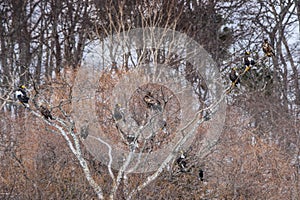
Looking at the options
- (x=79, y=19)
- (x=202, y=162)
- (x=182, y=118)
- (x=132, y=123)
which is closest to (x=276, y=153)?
(x=202, y=162)

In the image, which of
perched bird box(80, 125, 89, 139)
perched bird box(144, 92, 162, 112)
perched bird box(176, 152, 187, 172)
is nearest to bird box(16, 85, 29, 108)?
perched bird box(80, 125, 89, 139)

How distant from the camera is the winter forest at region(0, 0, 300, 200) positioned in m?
7.31

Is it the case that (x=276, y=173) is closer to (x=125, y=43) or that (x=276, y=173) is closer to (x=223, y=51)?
(x=125, y=43)

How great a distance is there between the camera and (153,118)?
740cm

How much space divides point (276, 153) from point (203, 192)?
1.54 m

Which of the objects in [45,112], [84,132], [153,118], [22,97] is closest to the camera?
[22,97]

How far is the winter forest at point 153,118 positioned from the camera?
7.31 m

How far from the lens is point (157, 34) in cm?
1116

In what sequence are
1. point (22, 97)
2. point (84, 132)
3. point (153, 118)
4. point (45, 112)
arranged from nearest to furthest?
point (22, 97), point (45, 112), point (153, 118), point (84, 132)

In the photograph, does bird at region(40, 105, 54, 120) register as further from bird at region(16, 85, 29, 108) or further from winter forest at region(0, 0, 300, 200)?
bird at region(16, 85, 29, 108)

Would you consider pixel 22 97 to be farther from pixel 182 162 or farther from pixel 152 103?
pixel 182 162

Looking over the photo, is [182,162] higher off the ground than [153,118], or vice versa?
[153,118]

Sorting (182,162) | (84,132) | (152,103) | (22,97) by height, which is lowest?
(182,162)

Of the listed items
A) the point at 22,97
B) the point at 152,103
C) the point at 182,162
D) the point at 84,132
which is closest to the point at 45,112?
the point at 22,97
